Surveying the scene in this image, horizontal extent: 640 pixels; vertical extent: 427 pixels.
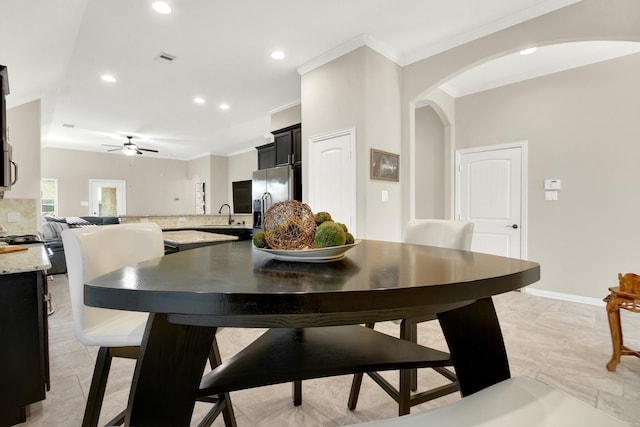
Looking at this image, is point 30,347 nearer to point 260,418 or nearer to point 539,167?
point 260,418

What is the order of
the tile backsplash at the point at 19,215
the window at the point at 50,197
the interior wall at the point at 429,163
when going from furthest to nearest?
the window at the point at 50,197 → the interior wall at the point at 429,163 → the tile backsplash at the point at 19,215

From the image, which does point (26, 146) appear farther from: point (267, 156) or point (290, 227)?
point (290, 227)

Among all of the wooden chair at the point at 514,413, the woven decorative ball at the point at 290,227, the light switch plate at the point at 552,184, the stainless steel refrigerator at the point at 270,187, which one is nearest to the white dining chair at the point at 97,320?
the woven decorative ball at the point at 290,227

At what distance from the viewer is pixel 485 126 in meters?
4.27

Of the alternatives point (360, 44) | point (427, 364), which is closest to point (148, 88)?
point (360, 44)

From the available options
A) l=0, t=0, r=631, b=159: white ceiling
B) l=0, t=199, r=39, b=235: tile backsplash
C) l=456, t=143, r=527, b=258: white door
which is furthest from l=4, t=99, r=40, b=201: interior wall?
l=456, t=143, r=527, b=258: white door

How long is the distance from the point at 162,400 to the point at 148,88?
4756mm

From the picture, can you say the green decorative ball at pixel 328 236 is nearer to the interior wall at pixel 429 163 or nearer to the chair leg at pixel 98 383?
the chair leg at pixel 98 383

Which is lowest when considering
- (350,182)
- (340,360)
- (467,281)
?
(340,360)

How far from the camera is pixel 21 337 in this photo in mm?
1487

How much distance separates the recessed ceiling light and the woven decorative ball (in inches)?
101

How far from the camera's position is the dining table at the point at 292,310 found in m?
0.58

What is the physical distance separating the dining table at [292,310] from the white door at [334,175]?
6.90 feet

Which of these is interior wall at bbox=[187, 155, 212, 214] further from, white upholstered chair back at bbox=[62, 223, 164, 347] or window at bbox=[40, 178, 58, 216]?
white upholstered chair back at bbox=[62, 223, 164, 347]
